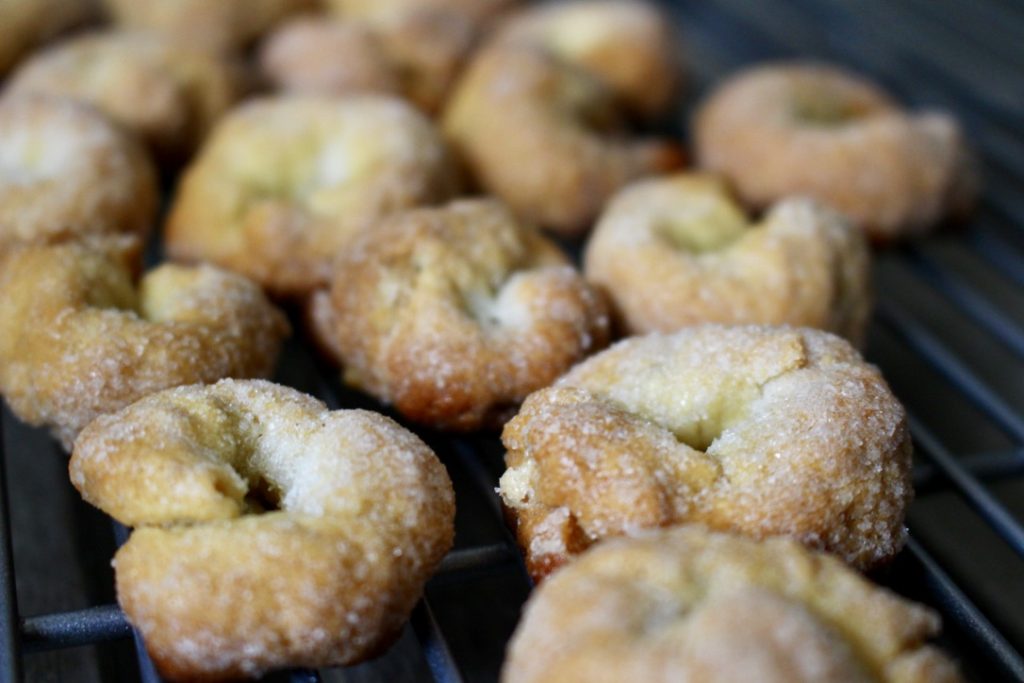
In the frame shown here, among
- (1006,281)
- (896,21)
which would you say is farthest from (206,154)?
(896,21)

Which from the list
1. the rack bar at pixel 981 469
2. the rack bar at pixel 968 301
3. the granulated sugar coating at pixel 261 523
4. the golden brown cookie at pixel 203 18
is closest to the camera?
the granulated sugar coating at pixel 261 523

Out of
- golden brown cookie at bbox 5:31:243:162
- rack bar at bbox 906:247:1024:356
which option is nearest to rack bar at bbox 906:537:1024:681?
rack bar at bbox 906:247:1024:356

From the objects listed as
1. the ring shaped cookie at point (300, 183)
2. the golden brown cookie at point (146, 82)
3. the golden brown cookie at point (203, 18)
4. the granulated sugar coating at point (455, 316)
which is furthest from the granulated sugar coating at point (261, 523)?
the golden brown cookie at point (203, 18)

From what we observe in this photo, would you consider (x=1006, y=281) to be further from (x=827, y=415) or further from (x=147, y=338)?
(x=147, y=338)

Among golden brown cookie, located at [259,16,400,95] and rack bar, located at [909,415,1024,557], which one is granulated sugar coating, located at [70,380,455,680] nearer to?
rack bar, located at [909,415,1024,557]

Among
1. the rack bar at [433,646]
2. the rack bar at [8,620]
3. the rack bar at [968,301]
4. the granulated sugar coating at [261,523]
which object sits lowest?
the rack bar at [433,646]

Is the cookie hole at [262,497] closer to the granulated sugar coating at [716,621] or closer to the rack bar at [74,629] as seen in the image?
the rack bar at [74,629]

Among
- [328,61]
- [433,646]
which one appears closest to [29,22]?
[328,61]
